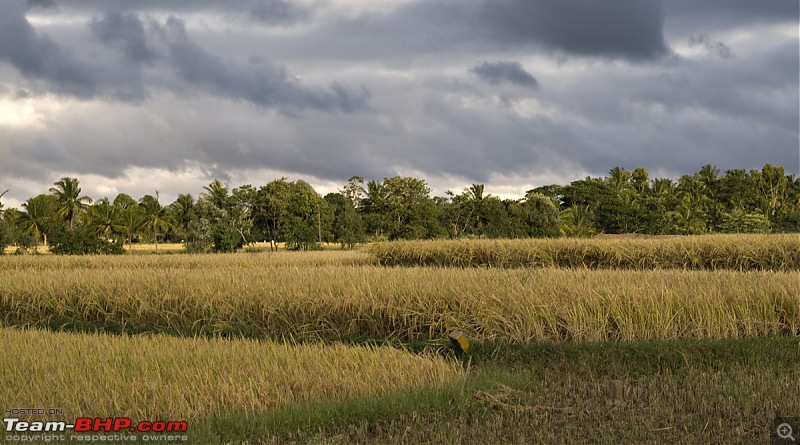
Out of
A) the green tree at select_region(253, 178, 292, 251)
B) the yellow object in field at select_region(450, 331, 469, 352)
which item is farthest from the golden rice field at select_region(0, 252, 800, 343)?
the green tree at select_region(253, 178, 292, 251)

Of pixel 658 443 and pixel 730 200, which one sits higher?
pixel 730 200

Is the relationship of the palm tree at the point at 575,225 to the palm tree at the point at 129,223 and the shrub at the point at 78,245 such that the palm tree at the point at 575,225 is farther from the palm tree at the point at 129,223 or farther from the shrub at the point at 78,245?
the palm tree at the point at 129,223

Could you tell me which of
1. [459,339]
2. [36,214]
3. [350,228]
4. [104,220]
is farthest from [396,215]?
[459,339]

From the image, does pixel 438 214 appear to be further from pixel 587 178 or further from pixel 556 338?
pixel 556 338

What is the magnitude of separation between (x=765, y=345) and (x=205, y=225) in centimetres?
3798

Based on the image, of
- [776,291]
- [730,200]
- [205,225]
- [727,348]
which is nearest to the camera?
[727,348]

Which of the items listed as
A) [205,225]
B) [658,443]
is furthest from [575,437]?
[205,225]

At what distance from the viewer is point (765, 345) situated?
8992 mm

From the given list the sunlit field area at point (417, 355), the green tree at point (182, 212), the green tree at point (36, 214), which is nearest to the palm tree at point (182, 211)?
the green tree at point (182, 212)

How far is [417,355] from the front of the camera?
26.3 ft

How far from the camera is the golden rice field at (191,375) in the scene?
5.86 meters

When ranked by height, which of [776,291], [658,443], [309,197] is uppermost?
[309,197]

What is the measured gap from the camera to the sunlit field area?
5.79 m

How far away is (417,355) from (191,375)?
2.73m
